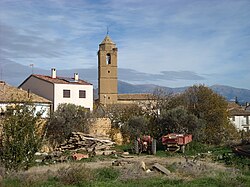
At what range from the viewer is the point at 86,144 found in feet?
89.9

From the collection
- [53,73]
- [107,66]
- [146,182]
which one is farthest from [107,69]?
[146,182]

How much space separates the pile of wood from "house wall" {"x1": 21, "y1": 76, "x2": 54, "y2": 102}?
14916 mm

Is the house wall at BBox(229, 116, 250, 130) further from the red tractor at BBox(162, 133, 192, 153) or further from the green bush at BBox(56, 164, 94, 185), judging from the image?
→ the green bush at BBox(56, 164, 94, 185)

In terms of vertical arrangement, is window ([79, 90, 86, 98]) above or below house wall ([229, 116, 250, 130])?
above

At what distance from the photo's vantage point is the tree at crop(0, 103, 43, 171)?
14.8 meters

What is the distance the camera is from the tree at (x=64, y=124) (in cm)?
2956

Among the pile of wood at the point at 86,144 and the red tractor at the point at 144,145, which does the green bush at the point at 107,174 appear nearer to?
the red tractor at the point at 144,145

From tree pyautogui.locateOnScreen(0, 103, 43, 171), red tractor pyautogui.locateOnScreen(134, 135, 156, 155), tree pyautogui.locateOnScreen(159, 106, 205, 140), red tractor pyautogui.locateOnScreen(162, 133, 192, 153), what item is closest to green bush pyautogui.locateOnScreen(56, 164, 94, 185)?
tree pyautogui.locateOnScreen(0, 103, 43, 171)

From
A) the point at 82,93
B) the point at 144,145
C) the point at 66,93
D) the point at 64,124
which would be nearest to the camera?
the point at 144,145

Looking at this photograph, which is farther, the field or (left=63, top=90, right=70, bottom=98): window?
(left=63, top=90, right=70, bottom=98): window

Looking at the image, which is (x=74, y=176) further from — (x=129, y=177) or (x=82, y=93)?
(x=82, y=93)

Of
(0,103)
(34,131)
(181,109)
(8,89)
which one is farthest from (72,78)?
(34,131)

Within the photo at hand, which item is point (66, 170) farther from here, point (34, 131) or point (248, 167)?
point (248, 167)

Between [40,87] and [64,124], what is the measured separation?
15.0 m
